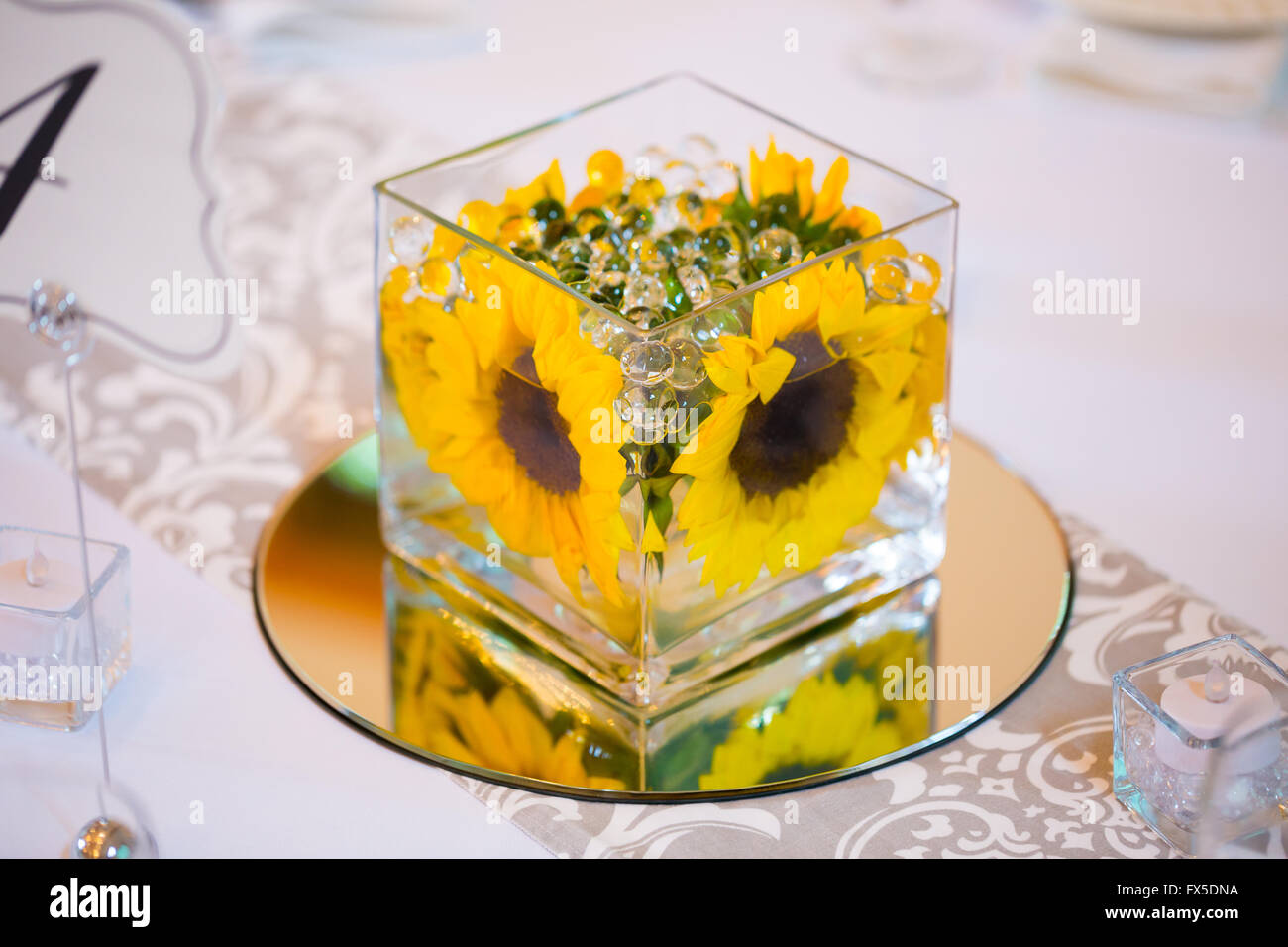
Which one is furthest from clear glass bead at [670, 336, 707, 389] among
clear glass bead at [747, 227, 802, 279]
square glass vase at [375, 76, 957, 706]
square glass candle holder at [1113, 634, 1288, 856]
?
square glass candle holder at [1113, 634, 1288, 856]

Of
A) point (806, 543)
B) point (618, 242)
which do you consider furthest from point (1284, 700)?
point (618, 242)

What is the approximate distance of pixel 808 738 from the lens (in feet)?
2.46

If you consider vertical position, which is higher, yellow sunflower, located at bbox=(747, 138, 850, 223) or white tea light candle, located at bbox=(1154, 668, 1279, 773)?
yellow sunflower, located at bbox=(747, 138, 850, 223)

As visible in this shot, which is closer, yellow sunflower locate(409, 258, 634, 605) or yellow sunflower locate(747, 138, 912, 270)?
yellow sunflower locate(409, 258, 634, 605)

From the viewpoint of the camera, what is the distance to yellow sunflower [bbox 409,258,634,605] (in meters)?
0.70

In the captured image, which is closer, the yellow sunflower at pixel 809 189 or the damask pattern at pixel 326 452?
the damask pattern at pixel 326 452

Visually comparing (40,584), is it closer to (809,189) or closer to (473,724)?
(473,724)

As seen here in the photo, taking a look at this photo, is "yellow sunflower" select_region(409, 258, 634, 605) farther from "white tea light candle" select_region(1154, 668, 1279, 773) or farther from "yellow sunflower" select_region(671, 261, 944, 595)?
"white tea light candle" select_region(1154, 668, 1279, 773)

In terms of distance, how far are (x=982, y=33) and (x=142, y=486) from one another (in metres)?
0.98

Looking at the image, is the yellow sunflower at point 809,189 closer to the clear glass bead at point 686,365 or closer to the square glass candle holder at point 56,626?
the clear glass bead at point 686,365

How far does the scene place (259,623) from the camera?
83 cm

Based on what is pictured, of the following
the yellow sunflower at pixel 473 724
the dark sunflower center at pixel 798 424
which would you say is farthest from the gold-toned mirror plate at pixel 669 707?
the dark sunflower center at pixel 798 424

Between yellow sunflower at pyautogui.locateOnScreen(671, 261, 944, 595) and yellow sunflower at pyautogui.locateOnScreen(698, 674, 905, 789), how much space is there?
0.07 metres

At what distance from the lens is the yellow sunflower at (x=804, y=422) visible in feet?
2.32
